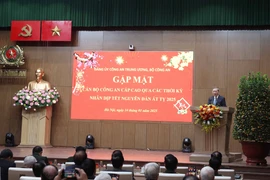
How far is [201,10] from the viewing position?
33.8 feet

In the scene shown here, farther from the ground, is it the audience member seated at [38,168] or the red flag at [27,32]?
the red flag at [27,32]

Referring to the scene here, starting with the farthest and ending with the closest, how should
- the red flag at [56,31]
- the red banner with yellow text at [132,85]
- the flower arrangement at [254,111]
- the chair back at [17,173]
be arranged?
the red flag at [56,31]
the red banner with yellow text at [132,85]
the flower arrangement at [254,111]
the chair back at [17,173]

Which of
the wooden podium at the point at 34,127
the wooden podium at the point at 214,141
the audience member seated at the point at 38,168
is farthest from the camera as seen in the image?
the wooden podium at the point at 34,127

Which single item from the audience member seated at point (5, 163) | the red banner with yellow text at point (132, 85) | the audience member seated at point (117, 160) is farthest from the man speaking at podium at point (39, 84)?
the audience member seated at point (117, 160)

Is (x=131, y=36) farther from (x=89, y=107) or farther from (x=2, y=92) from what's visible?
(x=2, y=92)

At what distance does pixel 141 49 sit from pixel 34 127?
3.20 metres

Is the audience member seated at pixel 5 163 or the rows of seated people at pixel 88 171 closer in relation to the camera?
the rows of seated people at pixel 88 171

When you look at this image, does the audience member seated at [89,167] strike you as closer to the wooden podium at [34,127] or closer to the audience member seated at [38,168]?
the audience member seated at [38,168]

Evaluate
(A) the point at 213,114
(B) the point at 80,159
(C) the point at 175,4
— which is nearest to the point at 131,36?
(C) the point at 175,4

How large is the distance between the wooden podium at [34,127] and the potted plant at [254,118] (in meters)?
4.78

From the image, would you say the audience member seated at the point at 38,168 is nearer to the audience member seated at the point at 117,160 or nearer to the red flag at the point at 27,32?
the audience member seated at the point at 117,160

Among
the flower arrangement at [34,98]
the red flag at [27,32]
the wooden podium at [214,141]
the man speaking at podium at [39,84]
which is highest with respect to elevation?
the red flag at [27,32]

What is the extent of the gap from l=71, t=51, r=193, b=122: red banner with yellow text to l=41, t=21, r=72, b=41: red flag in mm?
524

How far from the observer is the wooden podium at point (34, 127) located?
A: 33.2ft
